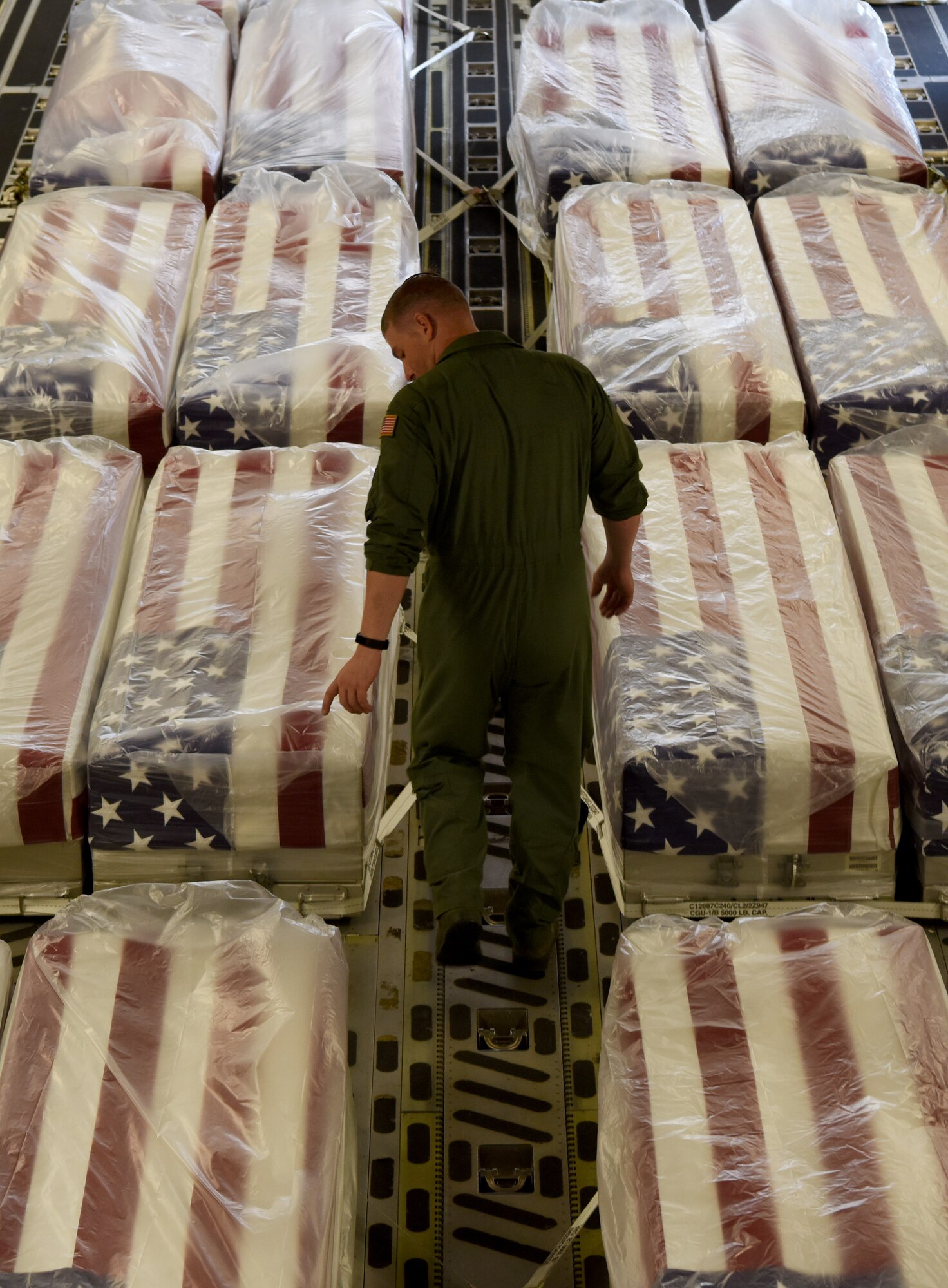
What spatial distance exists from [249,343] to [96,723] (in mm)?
1374

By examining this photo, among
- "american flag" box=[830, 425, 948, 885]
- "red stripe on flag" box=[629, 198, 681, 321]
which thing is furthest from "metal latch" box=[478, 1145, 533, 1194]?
"red stripe on flag" box=[629, 198, 681, 321]

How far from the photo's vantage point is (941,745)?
10.3 ft

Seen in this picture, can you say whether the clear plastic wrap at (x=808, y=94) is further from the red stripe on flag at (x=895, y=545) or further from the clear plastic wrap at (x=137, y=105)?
the clear plastic wrap at (x=137, y=105)

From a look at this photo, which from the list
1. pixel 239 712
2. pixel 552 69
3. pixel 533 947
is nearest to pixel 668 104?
pixel 552 69

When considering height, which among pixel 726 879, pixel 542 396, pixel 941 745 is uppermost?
pixel 542 396

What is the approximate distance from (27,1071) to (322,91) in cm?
371

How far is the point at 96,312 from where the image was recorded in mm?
4133

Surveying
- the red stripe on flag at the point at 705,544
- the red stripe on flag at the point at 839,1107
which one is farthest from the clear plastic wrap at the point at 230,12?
the red stripe on flag at the point at 839,1107

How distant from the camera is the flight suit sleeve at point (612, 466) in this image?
2.88 metres

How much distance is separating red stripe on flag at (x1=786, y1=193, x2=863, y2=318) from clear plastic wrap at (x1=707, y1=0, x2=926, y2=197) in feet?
1.03

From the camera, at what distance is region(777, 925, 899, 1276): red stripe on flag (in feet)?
7.75

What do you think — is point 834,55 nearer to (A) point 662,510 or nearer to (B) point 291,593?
(A) point 662,510

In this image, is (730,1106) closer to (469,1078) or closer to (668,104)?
(469,1078)

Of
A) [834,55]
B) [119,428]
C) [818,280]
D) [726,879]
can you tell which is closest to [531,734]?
[726,879]
